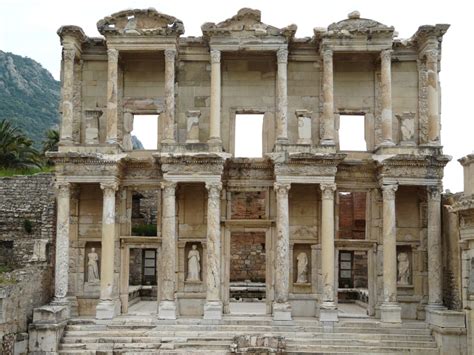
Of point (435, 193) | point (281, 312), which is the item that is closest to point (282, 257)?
point (281, 312)

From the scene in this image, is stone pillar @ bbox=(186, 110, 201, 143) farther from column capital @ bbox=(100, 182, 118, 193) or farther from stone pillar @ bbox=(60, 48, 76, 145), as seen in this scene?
stone pillar @ bbox=(60, 48, 76, 145)

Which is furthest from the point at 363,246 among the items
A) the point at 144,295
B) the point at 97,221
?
the point at 144,295

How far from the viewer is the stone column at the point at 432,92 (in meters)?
20.6

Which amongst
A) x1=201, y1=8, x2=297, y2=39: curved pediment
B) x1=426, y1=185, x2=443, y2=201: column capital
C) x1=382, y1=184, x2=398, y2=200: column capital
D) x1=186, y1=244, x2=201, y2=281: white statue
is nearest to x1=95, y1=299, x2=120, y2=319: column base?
x1=186, y1=244, x2=201, y2=281: white statue

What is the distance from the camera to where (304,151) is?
20.1 meters

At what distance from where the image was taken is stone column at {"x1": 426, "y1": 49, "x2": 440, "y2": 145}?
20562 mm

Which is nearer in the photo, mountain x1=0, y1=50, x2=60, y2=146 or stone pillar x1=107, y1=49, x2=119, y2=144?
stone pillar x1=107, y1=49, x2=119, y2=144

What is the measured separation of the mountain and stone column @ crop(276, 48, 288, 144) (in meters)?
42.1

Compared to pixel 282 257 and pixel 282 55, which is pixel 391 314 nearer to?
pixel 282 257

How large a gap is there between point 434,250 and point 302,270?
4045 mm

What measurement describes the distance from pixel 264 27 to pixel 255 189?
5017 mm

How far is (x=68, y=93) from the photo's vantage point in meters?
20.7

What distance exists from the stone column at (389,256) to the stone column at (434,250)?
103 cm

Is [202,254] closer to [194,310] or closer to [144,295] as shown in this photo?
[194,310]
